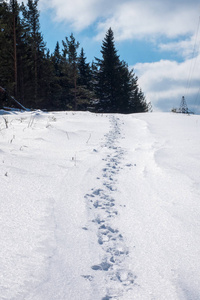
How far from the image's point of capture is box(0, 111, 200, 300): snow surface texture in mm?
1221

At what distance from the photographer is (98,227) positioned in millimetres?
1839

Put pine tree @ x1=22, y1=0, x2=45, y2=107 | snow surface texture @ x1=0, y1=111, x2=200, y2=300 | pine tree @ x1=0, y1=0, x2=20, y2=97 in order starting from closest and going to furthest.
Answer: snow surface texture @ x1=0, y1=111, x2=200, y2=300
pine tree @ x1=0, y1=0, x2=20, y2=97
pine tree @ x1=22, y1=0, x2=45, y2=107

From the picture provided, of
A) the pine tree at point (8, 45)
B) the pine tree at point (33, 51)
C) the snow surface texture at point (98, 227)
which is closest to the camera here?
the snow surface texture at point (98, 227)

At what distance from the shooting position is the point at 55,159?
3.48 metres

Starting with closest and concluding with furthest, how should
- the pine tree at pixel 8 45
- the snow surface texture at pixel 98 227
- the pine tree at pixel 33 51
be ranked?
the snow surface texture at pixel 98 227 < the pine tree at pixel 8 45 < the pine tree at pixel 33 51

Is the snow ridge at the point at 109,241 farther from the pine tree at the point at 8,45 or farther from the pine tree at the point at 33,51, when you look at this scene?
the pine tree at the point at 33,51

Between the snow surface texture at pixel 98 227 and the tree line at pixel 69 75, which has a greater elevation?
the tree line at pixel 69 75

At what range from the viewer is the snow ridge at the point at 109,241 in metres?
1.28

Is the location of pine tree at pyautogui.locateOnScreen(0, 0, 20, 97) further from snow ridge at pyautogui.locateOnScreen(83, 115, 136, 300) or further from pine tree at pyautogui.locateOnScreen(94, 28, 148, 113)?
snow ridge at pyautogui.locateOnScreen(83, 115, 136, 300)

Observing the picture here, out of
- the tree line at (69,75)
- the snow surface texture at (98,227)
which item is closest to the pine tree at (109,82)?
the tree line at (69,75)

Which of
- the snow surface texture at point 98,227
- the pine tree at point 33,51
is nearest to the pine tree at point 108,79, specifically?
the pine tree at point 33,51

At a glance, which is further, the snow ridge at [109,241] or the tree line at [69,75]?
the tree line at [69,75]

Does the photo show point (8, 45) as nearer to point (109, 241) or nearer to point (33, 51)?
point (33, 51)

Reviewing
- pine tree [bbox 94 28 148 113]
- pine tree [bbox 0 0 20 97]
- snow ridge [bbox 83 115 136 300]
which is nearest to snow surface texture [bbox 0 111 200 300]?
snow ridge [bbox 83 115 136 300]
